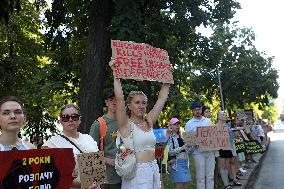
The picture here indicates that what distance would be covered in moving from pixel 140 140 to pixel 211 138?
11.0 feet

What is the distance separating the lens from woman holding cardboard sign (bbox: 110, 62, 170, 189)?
14.2 feet

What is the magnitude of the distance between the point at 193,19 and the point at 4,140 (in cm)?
1013

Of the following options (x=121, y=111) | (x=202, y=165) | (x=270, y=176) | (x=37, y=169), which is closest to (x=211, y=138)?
(x=202, y=165)

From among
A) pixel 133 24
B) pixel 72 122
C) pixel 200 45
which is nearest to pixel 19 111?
pixel 72 122

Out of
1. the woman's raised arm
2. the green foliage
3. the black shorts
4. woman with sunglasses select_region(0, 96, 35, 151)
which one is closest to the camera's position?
woman with sunglasses select_region(0, 96, 35, 151)

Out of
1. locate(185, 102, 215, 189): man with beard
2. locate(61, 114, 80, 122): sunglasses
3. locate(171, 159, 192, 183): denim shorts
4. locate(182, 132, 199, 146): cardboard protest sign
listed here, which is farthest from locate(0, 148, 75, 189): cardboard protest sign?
locate(185, 102, 215, 189): man with beard

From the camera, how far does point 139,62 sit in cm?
505

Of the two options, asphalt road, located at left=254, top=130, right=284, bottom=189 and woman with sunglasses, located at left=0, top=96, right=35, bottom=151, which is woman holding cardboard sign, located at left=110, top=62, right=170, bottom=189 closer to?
woman with sunglasses, located at left=0, top=96, right=35, bottom=151

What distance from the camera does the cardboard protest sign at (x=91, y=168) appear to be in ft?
12.2

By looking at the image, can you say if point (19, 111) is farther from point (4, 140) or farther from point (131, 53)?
point (131, 53)

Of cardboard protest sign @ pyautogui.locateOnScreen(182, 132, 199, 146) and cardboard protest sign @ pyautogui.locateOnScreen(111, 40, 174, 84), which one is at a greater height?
cardboard protest sign @ pyautogui.locateOnScreen(111, 40, 174, 84)

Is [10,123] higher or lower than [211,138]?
higher

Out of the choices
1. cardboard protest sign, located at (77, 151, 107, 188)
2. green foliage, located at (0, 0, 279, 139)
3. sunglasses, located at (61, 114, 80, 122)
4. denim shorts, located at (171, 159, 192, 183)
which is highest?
green foliage, located at (0, 0, 279, 139)

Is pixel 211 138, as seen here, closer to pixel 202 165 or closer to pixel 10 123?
pixel 202 165
